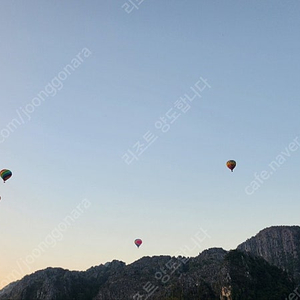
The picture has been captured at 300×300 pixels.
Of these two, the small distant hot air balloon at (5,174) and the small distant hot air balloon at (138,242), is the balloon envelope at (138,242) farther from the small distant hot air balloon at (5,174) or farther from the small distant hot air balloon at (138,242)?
the small distant hot air balloon at (5,174)

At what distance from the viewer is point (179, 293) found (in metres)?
181

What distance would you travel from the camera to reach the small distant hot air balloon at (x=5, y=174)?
389 feet

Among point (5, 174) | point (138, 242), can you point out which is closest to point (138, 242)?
point (138, 242)

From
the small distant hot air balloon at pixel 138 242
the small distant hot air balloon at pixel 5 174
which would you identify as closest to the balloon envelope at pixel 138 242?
the small distant hot air balloon at pixel 138 242

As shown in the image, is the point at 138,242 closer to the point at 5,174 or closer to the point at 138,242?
the point at 138,242

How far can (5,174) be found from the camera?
11894 centimetres

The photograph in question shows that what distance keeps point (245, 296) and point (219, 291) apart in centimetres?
1352

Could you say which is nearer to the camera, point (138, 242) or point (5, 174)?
point (5, 174)

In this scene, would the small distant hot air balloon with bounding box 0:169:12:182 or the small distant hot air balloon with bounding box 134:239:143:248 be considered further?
the small distant hot air balloon with bounding box 134:239:143:248

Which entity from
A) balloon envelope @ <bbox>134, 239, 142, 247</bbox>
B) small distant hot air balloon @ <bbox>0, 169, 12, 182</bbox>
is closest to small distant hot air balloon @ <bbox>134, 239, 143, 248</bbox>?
balloon envelope @ <bbox>134, 239, 142, 247</bbox>

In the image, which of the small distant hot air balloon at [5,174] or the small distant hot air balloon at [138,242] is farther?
the small distant hot air balloon at [138,242]

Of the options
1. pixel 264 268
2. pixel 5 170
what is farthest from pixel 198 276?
pixel 5 170

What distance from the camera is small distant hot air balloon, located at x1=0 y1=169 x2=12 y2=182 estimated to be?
119 m

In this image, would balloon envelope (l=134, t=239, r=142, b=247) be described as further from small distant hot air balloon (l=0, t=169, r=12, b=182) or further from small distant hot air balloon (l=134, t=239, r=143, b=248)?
small distant hot air balloon (l=0, t=169, r=12, b=182)
